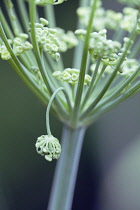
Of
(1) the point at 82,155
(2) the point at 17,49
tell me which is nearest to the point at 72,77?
(2) the point at 17,49

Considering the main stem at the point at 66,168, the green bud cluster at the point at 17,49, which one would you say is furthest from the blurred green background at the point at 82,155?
the green bud cluster at the point at 17,49

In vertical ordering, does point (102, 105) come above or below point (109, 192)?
above

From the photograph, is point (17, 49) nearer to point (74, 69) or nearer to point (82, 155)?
point (74, 69)

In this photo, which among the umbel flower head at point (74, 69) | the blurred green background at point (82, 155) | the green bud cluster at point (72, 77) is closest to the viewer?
the umbel flower head at point (74, 69)

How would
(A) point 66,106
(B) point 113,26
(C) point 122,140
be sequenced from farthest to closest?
(C) point 122,140 < (B) point 113,26 < (A) point 66,106

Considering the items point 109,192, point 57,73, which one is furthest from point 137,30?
point 109,192

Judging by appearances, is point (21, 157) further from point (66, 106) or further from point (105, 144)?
point (66, 106)

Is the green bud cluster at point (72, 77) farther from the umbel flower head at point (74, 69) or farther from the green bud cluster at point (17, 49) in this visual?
the green bud cluster at point (17, 49)

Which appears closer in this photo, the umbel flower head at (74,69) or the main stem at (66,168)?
the umbel flower head at (74,69)

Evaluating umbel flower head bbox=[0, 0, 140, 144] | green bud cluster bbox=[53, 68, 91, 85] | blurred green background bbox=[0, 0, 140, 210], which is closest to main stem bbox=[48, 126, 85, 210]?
umbel flower head bbox=[0, 0, 140, 144]
